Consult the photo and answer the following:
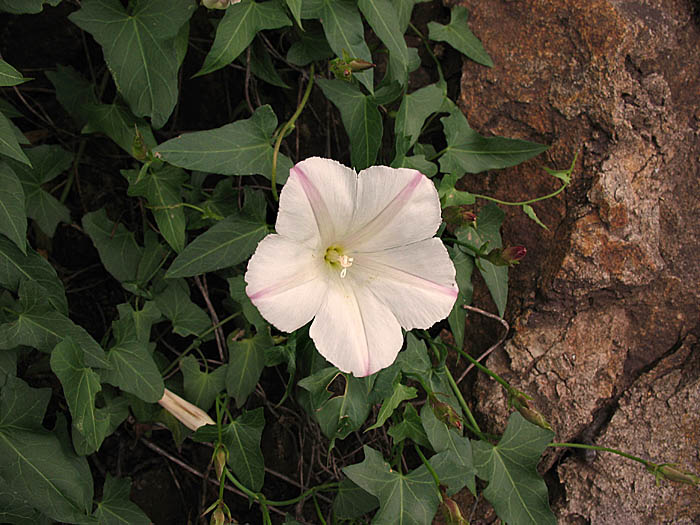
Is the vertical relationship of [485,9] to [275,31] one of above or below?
above

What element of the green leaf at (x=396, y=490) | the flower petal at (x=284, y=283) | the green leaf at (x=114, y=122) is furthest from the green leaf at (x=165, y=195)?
the green leaf at (x=396, y=490)

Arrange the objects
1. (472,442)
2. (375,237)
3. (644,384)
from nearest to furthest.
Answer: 1. (375,237)
2. (472,442)
3. (644,384)

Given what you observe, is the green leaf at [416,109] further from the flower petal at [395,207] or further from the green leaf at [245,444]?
the green leaf at [245,444]

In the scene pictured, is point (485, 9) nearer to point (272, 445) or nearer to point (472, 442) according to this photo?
point (472, 442)

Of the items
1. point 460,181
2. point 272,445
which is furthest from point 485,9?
point 272,445

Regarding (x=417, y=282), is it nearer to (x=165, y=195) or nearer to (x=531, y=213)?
(x=531, y=213)

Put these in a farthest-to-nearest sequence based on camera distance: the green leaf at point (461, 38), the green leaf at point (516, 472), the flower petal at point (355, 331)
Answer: the green leaf at point (461, 38) < the green leaf at point (516, 472) < the flower petal at point (355, 331)

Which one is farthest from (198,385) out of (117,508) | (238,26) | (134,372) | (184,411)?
(238,26)

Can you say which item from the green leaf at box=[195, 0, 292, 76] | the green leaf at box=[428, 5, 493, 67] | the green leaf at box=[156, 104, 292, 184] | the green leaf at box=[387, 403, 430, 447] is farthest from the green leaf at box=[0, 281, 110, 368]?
the green leaf at box=[428, 5, 493, 67]
